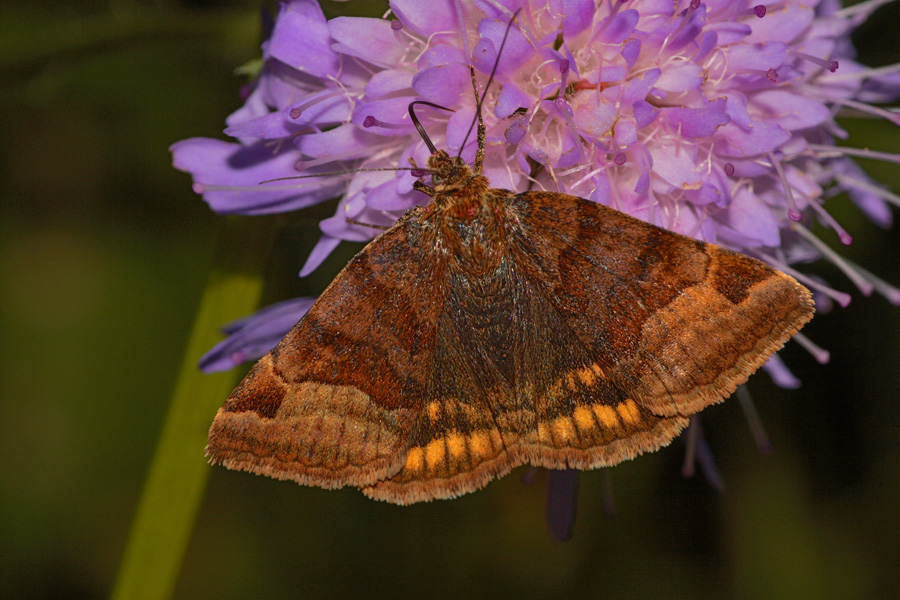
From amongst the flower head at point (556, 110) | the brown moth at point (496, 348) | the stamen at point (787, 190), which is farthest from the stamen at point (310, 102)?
the stamen at point (787, 190)

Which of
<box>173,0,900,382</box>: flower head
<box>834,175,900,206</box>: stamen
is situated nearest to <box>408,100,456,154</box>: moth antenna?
<box>173,0,900,382</box>: flower head

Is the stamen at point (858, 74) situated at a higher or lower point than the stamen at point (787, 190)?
higher

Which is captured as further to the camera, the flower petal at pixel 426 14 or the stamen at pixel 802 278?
the stamen at pixel 802 278

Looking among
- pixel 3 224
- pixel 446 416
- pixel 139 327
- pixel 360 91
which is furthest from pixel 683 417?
pixel 3 224

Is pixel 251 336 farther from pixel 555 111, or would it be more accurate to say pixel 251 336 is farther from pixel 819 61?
pixel 819 61

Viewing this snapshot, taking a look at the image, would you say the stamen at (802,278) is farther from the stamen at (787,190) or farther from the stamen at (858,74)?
the stamen at (858,74)

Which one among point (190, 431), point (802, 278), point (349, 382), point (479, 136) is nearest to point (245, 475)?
point (190, 431)

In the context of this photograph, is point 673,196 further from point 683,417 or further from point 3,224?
point 3,224
